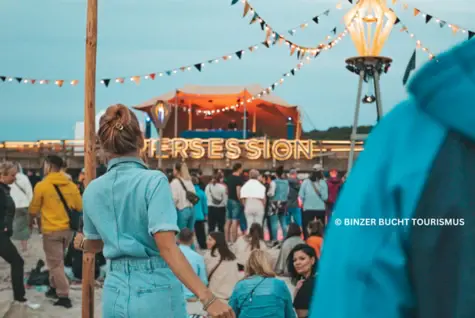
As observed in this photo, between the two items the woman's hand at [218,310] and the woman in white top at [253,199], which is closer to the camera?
the woman's hand at [218,310]

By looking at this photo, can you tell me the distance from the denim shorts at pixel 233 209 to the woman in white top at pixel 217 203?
15 cm

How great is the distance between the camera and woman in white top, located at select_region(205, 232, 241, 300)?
7008 mm

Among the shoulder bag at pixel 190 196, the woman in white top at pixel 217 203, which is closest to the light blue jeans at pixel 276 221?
the woman in white top at pixel 217 203

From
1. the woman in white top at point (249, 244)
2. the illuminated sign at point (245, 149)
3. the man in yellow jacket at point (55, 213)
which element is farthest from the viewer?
the illuminated sign at point (245, 149)

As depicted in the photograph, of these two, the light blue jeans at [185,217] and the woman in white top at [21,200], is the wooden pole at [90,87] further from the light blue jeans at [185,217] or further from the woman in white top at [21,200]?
the woman in white top at [21,200]

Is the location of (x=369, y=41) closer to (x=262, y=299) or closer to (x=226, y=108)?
(x=262, y=299)

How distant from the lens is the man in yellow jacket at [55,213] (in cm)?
791

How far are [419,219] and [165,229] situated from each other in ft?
6.87

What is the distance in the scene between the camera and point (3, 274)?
34.0ft

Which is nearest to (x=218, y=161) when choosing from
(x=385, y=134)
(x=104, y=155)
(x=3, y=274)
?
(x=3, y=274)

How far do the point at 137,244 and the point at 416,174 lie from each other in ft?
7.24

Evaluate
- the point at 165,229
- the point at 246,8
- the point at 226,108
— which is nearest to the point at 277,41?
the point at 246,8

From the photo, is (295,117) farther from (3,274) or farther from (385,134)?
(385,134)

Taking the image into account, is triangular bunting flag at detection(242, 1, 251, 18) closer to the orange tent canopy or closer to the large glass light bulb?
the large glass light bulb
